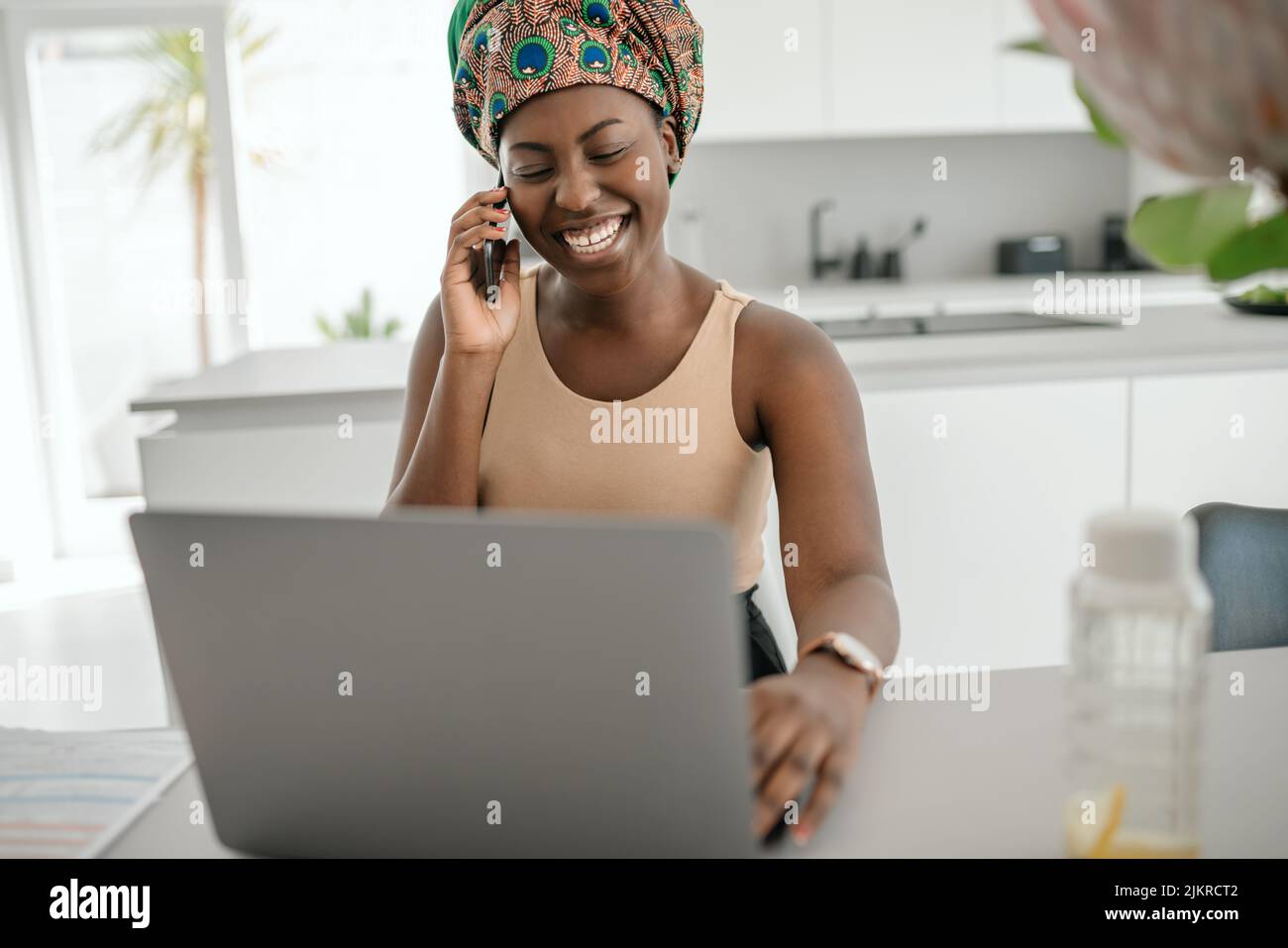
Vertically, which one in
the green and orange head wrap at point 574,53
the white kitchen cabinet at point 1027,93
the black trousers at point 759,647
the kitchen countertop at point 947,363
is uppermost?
the white kitchen cabinet at point 1027,93

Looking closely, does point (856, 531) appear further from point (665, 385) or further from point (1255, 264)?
point (1255, 264)

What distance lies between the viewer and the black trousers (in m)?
1.33

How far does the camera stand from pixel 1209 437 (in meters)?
2.37

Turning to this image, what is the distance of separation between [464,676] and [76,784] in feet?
1.52

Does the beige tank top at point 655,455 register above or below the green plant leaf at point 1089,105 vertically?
below

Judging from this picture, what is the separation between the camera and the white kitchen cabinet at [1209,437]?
2340mm

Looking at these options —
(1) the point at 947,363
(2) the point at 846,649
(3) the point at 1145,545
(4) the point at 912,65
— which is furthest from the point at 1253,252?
(4) the point at 912,65

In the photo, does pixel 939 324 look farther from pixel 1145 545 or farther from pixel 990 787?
pixel 1145 545

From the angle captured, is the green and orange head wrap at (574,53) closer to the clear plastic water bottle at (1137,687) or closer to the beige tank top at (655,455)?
the beige tank top at (655,455)

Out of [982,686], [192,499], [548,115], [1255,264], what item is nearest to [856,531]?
[982,686]

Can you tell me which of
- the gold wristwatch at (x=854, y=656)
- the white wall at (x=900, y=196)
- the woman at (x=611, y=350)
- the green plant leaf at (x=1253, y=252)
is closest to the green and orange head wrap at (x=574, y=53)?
the woman at (x=611, y=350)

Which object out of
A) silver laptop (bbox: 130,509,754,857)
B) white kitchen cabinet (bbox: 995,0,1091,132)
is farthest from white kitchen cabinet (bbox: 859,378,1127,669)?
white kitchen cabinet (bbox: 995,0,1091,132)
